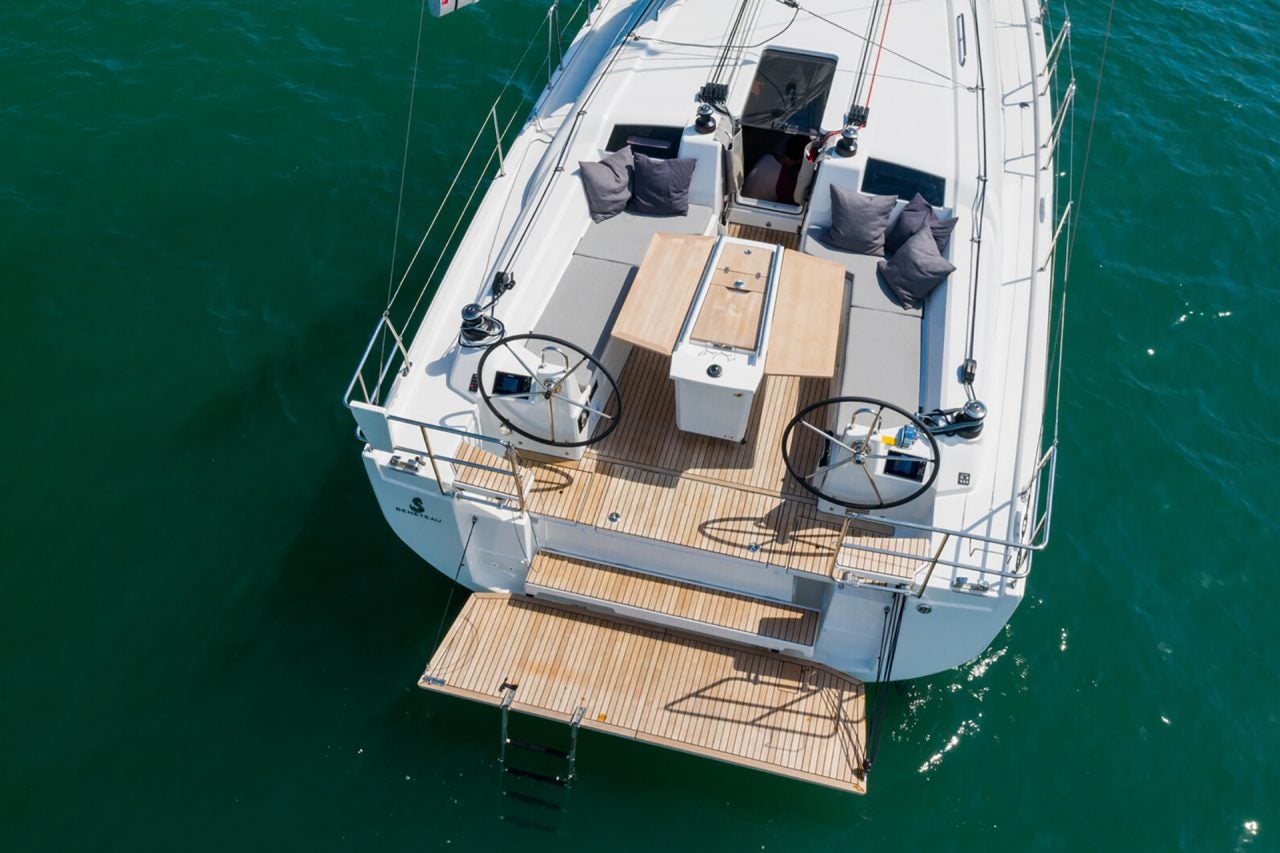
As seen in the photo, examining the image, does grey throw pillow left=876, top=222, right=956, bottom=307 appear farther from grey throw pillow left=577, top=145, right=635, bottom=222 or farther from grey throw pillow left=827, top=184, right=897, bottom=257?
grey throw pillow left=577, top=145, right=635, bottom=222

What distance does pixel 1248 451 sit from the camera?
12422 mm

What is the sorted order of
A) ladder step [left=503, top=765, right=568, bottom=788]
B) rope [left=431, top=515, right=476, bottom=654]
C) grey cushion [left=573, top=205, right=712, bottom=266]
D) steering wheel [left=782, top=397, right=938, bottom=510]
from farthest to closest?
grey cushion [left=573, top=205, right=712, bottom=266]
ladder step [left=503, top=765, right=568, bottom=788]
rope [left=431, top=515, right=476, bottom=654]
steering wheel [left=782, top=397, right=938, bottom=510]

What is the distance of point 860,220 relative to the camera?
1072cm

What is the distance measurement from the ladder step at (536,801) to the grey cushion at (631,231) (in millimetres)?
5846

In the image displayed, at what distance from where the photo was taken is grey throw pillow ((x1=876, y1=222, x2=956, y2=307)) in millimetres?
10086

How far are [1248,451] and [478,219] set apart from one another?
10552 mm

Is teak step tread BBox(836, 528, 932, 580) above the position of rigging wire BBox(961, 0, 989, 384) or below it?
below

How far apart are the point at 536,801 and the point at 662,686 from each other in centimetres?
190

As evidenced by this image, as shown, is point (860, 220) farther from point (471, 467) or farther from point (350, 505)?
point (350, 505)

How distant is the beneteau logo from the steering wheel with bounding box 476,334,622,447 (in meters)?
1.14

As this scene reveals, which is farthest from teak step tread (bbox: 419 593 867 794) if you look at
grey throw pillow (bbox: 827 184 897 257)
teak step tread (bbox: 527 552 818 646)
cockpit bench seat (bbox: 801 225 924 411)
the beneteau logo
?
grey throw pillow (bbox: 827 184 897 257)

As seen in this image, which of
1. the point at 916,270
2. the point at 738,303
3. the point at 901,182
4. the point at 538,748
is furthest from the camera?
the point at 901,182

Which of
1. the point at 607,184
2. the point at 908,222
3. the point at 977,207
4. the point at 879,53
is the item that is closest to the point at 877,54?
the point at 879,53

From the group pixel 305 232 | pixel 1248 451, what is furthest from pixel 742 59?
Answer: pixel 1248 451
